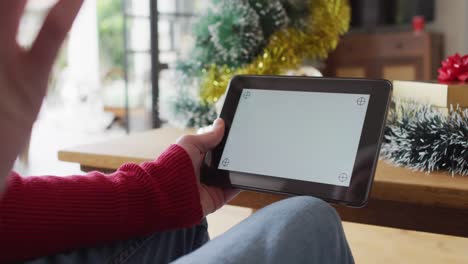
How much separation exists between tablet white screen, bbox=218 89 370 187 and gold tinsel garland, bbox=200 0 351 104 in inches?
18.8

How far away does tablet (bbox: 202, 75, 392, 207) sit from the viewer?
1.94 feet

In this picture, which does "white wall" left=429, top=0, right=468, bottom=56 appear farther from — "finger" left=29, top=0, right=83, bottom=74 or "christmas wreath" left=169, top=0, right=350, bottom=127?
"finger" left=29, top=0, right=83, bottom=74

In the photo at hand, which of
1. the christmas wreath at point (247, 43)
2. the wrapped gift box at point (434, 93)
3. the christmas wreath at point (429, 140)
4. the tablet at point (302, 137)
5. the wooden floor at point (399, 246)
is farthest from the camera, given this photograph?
the wooden floor at point (399, 246)

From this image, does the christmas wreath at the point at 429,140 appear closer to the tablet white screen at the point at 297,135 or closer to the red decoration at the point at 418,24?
the tablet white screen at the point at 297,135

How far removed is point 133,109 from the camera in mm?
3646

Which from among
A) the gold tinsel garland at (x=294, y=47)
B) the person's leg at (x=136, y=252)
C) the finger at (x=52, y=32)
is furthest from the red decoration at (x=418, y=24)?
the finger at (x=52, y=32)

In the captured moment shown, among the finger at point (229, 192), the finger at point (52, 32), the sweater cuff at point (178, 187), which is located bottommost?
the finger at point (229, 192)

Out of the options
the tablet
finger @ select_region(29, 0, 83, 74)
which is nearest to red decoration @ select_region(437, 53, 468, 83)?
the tablet

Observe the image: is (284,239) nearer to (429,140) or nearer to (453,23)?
(429,140)

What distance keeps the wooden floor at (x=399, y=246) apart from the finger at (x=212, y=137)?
1.06 m

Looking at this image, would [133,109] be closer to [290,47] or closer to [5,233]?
[290,47]

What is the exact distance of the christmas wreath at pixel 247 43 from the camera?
1172mm

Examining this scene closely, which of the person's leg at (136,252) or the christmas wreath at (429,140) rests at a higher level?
the christmas wreath at (429,140)

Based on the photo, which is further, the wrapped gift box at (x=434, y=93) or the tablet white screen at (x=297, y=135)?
the wrapped gift box at (x=434, y=93)
